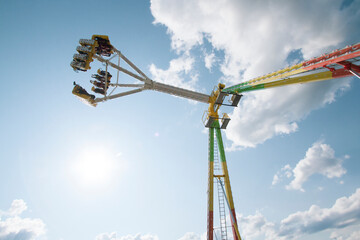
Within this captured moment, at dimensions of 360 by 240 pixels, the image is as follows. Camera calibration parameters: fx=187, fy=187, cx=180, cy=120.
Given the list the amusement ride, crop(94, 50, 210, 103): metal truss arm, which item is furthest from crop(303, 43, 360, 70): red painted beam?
crop(94, 50, 210, 103): metal truss arm

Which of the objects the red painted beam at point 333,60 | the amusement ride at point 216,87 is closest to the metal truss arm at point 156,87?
the amusement ride at point 216,87

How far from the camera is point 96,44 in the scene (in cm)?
1348

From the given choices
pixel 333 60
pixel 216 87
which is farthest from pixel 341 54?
pixel 216 87

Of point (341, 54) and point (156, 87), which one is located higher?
point (156, 87)

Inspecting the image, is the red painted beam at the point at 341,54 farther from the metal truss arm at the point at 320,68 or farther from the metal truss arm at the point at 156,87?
the metal truss arm at the point at 156,87

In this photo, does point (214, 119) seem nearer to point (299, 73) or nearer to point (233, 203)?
point (233, 203)

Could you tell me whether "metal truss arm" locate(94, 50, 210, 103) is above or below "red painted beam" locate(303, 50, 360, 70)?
above

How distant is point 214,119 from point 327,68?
1020 cm

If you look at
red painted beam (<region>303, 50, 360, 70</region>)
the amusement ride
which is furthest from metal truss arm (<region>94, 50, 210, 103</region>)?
red painted beam (<region>303, 50, 360, 70</region>)

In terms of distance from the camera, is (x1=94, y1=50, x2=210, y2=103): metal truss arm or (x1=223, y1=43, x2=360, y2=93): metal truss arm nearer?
(x1=223, y1=43, x2=360, y2=93): metal truss arm

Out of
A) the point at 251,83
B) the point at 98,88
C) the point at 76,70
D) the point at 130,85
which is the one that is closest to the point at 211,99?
the point at 251,83

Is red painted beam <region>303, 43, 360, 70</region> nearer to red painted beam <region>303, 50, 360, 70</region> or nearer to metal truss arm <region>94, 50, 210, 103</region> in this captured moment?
red painted beam <region>303, 50, 360, 70</region>

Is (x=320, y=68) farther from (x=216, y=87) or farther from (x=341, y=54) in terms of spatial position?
(x=216, y=87)

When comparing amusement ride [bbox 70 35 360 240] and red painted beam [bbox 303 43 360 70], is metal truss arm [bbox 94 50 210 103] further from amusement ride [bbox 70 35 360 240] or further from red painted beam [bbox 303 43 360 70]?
red painted beam [bbox 303 43 360 70]
